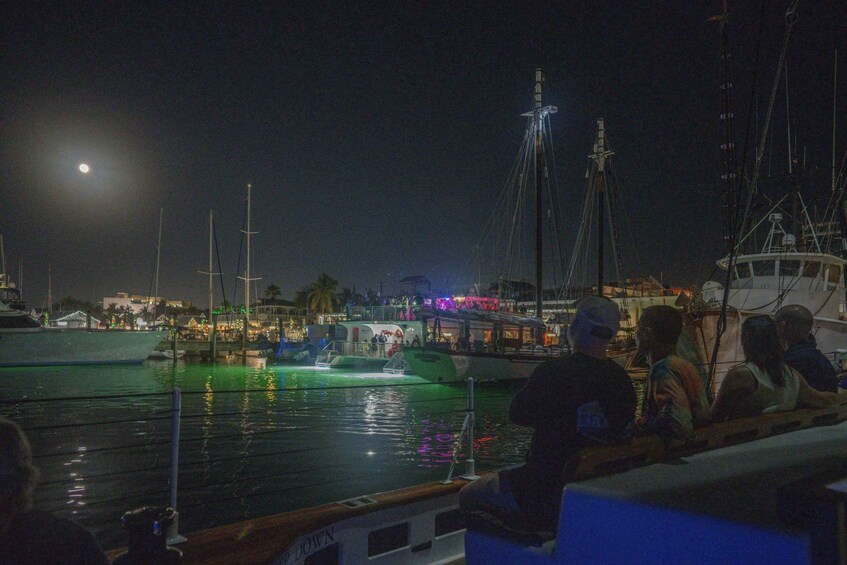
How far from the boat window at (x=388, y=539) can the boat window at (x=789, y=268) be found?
2147 cm

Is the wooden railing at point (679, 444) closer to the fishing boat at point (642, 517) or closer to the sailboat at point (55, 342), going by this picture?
the fishing boat at point (642, 517)

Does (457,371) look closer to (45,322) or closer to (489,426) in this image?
(489,426)

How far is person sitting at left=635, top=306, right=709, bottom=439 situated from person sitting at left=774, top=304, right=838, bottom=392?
1.99 meters

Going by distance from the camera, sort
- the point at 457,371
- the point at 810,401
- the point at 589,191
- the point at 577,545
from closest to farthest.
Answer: the point at 577,545
the point at 810,401
the point at 457,371
the point at 589,191

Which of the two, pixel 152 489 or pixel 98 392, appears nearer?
pixel 152 489

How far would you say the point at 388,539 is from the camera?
3.60 metres

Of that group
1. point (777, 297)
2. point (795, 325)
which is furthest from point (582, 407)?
point (777, 297)

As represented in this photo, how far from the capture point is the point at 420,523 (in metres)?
3.75

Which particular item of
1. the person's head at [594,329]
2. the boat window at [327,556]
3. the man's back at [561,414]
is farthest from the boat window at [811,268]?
the boat window at [327,556]

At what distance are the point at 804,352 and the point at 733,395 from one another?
1.55m

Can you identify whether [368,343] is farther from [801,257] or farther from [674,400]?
[674,400]

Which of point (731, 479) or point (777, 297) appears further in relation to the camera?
point (777, 297)

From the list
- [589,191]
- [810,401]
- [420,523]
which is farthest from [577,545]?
[589,191]

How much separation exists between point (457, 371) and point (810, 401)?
2177 cm
